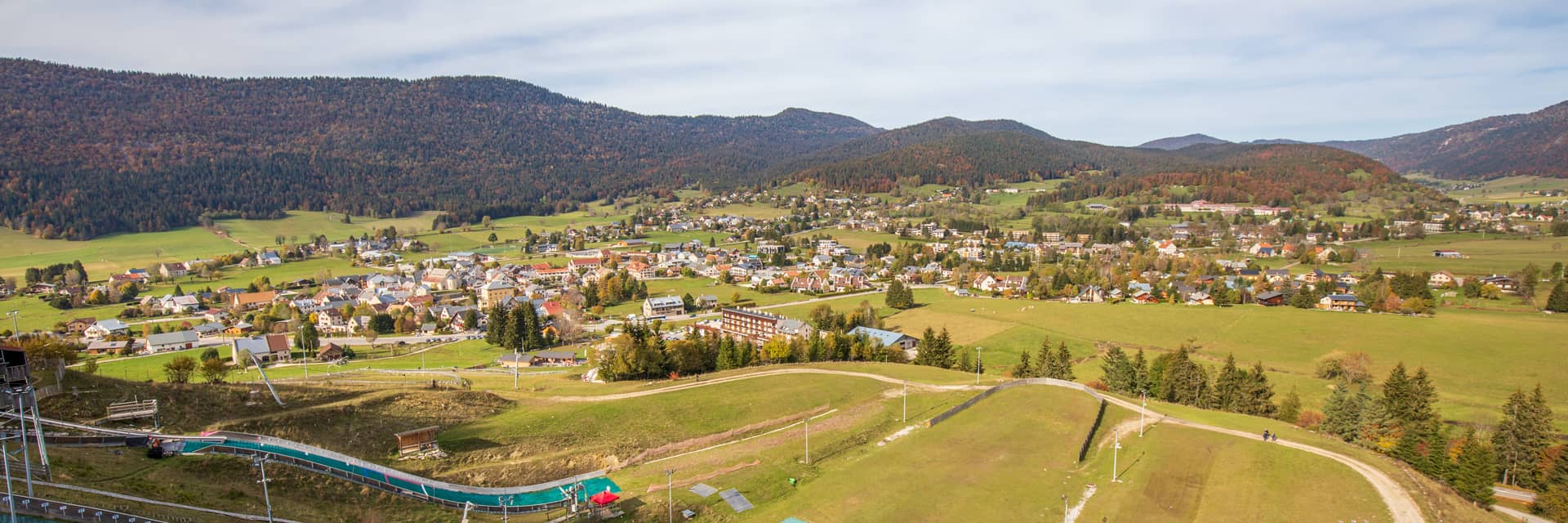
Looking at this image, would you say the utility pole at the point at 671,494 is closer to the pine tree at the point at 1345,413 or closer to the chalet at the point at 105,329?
the pine tree at the point at 1345,413

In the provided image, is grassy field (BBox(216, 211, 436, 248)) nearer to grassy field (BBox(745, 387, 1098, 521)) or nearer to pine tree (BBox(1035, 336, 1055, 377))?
pine tree (BBox(1035, 336, 1055, 377))

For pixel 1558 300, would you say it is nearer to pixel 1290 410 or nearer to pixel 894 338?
pixel 1290 410

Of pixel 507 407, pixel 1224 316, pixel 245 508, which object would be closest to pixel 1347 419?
pixel 1224 316


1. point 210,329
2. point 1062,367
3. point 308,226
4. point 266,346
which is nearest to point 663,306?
point 266,346

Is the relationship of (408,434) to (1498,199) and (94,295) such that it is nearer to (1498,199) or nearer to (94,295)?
(94,295)

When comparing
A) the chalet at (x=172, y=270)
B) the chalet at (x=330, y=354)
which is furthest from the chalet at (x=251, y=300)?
the chalet at (x=330, y=354)

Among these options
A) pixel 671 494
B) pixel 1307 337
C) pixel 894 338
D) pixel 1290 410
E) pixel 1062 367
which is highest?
pixel 671 494

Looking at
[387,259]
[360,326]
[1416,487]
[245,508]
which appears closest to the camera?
[245,508]
